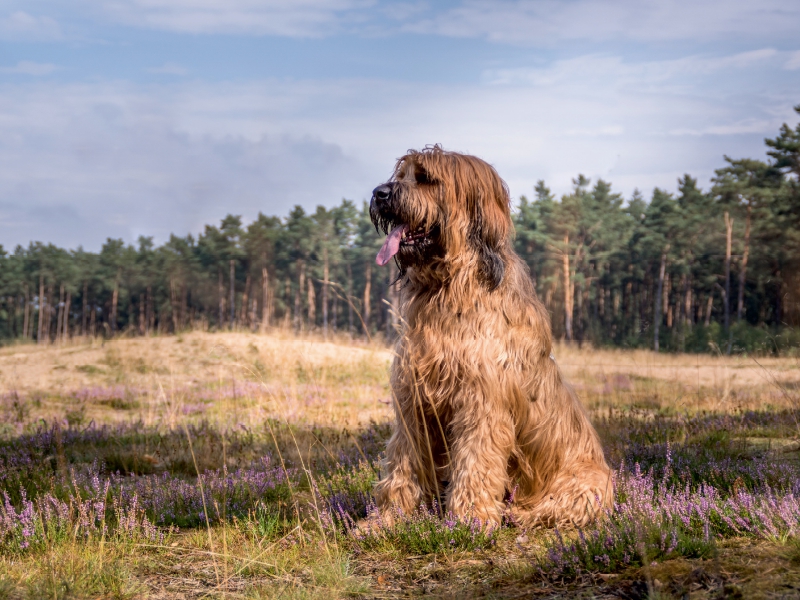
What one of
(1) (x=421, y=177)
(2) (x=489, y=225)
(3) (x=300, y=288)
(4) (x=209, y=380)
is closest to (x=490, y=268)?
(2) (x=489, y=225)

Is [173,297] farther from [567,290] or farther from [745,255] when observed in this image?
[745,255]

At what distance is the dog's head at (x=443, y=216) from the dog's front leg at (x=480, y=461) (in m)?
0.83

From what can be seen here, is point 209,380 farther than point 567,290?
No

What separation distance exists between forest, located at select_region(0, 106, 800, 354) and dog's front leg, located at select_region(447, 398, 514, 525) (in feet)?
107

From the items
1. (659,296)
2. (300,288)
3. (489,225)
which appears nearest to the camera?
(489,225)

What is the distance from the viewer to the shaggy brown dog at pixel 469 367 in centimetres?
418

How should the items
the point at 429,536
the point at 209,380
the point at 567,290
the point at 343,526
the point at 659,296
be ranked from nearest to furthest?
the point at 429,536 → the point at 343,526 → the point at 209,380 → the point at 567,290 → the point at 659,296

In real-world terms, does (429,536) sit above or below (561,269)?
below

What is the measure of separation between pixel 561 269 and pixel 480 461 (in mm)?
55613

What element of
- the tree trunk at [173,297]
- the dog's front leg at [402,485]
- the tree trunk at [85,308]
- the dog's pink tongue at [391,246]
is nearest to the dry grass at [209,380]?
the dog's front leg at [402,485]

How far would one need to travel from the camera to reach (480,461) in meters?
4.12

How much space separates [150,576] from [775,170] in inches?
2123

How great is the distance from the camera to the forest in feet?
159

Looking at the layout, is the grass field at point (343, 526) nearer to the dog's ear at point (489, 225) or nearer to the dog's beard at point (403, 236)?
the dog's beard at point (403, 236)
